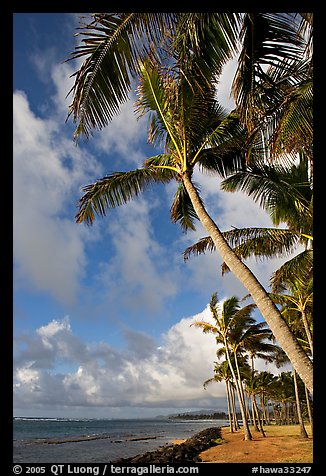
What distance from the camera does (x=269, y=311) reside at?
14.8 ft

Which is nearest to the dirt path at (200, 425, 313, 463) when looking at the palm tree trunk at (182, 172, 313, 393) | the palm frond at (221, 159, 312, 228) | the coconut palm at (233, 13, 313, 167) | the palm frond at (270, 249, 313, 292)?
the palm frond at (270, 249, 313, 292)

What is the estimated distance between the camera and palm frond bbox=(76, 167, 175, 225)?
26.3 feet

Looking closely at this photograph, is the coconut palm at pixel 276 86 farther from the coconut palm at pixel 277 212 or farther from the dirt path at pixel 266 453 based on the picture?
the dirt path at pixel 266 453

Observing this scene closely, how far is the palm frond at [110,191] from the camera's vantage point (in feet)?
26.3

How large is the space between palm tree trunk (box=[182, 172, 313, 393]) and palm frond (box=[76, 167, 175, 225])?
2491mm

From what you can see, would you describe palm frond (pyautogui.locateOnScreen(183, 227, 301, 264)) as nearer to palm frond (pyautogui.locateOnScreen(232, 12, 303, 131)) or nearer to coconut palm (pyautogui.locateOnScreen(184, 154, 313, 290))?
coconut palm (pyautogui.locateOnScreen(184, 154, 313, 290))

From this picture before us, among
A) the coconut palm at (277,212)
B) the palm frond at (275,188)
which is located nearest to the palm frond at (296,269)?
the coconut palm at (277,212)

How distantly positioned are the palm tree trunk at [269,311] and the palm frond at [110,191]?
2.49 meters

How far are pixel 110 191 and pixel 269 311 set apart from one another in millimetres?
4658

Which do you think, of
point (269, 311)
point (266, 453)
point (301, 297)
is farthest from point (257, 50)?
point (266, 453)

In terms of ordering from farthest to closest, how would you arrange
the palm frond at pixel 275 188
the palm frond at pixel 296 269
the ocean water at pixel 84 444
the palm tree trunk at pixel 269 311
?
the ocean water at pixel 84 444 → the palm frond at pixel 296 269 → the palm frond at pixel 275 188 → the palm tree trunk at pixel 269 311
